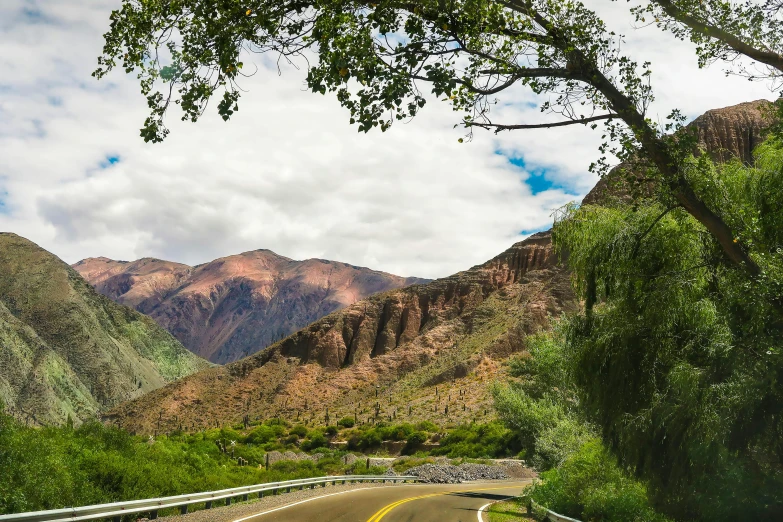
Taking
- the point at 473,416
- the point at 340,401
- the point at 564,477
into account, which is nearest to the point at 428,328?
the point at 340,401

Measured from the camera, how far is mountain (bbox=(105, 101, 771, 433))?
94.8m

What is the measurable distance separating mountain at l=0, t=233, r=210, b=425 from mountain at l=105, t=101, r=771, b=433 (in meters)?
13.5

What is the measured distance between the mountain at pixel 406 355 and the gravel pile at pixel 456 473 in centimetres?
2729

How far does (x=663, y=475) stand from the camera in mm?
11734

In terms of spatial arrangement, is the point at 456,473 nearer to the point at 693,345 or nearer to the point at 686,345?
the point at 686,345

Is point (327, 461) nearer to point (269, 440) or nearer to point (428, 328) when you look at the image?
point (269, 440)

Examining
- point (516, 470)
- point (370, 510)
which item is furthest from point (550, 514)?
point (516, 470)

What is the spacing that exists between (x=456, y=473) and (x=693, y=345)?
3823 centimetres

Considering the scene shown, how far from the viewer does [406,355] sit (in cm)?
11856

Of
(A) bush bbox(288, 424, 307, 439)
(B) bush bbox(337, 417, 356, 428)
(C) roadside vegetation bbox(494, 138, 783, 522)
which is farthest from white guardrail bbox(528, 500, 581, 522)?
(B) bush bbox(337, 417, 356, 428)

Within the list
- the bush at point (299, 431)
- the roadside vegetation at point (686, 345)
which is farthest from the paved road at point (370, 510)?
the bush at point (299, 431)

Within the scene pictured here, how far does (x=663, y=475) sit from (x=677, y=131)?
660cm

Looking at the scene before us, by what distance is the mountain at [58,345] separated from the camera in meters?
110

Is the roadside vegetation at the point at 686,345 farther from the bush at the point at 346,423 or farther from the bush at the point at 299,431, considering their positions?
the bush at the point at 346,423
